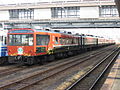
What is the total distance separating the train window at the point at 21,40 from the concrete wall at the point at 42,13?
28.7 meters

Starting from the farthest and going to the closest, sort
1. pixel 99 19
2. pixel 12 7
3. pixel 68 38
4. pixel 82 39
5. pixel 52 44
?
1. pixel 12 7
2. pixel 99 19
3. pixel 82 39
4. pixel 68 38
5. pixel 52 44

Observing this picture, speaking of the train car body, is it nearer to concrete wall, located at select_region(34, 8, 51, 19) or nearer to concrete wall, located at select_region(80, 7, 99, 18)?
concrete wall, located at select_region(80, 7, 99, 18)

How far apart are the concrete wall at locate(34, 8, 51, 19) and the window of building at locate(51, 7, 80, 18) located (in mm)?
1062

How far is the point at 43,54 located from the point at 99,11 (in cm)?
2918

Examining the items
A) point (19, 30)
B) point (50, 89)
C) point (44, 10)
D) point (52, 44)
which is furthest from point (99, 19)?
point (50, 89)

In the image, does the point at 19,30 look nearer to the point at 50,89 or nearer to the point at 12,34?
the point at 12,34

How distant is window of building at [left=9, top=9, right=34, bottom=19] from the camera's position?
4662 cm

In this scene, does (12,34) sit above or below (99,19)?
below

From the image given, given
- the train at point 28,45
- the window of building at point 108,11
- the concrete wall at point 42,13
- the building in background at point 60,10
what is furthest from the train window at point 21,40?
the window of building at point 108,11

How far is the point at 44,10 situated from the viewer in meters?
44.7

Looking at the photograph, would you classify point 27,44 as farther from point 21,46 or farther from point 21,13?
point 21,13

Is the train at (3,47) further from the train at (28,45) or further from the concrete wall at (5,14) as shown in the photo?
the concrete wall at (5,14)

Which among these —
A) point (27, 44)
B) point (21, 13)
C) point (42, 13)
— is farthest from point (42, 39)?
point (21, 13)

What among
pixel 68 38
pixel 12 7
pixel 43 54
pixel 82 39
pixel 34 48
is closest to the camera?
pixel 34 48
